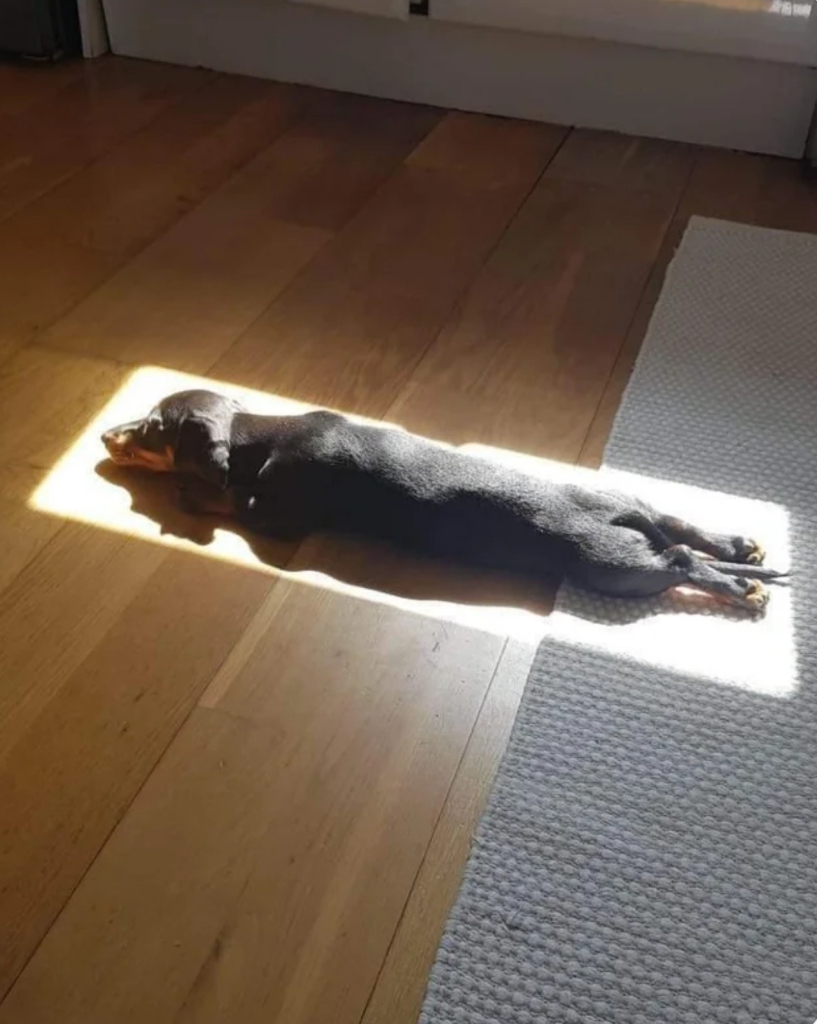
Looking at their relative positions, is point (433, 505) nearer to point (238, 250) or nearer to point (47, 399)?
point (47, 399)

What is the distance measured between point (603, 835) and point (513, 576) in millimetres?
344

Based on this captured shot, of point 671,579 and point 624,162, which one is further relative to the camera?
point 624,162

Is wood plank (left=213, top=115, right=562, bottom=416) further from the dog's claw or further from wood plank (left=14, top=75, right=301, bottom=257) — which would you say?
the dog's claw

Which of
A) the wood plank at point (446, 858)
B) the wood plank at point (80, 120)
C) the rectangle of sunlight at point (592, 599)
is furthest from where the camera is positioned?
the wood plank at point (80, 120)

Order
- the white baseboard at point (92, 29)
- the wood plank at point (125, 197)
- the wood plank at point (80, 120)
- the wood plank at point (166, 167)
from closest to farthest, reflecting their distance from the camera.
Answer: the wood plank at point (125, 197) → the wood plank at point (166, 167) → the wood plank at point (80, 120) → the white baseboard at point (92, 29)

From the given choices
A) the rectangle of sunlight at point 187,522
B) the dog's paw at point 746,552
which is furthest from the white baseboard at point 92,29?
the dog's paw at point 746,552

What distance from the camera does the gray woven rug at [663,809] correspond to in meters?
0.91

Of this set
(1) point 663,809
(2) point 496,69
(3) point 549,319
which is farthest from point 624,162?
(1) point 663,809

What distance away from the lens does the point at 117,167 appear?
2174mm

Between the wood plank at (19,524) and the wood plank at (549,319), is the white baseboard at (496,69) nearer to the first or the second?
the wood plank at (549,319)

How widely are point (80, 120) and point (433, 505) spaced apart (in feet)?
4.84

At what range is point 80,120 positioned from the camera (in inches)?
92.4

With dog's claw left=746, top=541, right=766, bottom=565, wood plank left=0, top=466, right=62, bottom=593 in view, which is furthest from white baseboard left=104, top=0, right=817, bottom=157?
wood plank left=0, top=466, right=62, bottom=593

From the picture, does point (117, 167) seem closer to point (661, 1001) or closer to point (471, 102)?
point (471, 102)
